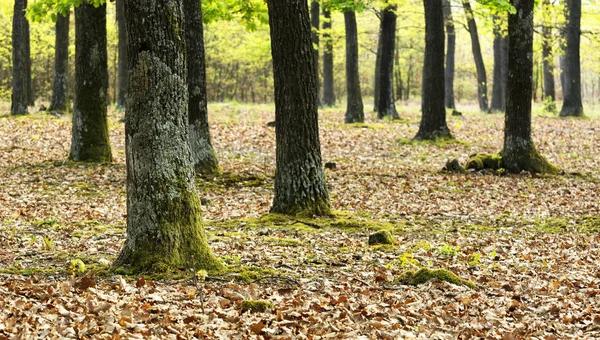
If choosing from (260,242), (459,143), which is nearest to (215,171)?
(260,242)

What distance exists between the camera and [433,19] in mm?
19438

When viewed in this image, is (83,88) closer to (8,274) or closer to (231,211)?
(231,211)

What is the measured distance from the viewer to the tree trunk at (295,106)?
969 cm

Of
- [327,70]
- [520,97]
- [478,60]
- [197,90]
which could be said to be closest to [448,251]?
[197,90]

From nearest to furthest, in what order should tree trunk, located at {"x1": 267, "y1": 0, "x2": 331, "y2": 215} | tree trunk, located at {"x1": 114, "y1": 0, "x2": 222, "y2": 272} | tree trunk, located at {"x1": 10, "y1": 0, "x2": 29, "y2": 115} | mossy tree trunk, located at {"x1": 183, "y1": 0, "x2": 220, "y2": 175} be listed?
tree trunk, located at {"x1": 114, "y1": 0, "x2": 222, "y2": 272}, tree trunk, located at {"x1": 267, "y1": 0, "x2": 331, "y2": 215}, mossy tree trunk, located at {"x1": 183, "y1": 0, "x2": 220, "y2": 175}, tree trunk, located at {"x1": 10, "y1": 0, "x2": 29, "y2": 115}

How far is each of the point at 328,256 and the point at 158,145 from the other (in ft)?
9.11

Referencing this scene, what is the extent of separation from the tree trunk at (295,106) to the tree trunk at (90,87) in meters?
→ 6.12

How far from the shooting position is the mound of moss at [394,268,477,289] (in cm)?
725

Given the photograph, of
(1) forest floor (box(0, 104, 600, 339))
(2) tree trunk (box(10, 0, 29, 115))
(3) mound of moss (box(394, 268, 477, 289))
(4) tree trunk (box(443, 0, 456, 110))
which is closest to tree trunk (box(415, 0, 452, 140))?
(1) forest floor (box(0, 104, 600, 339))

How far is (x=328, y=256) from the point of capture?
830cm

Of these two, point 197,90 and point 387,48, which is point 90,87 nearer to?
point 197,90

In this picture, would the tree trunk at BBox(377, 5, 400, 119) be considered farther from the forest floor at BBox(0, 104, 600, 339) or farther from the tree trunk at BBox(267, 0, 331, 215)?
the tree trunk at BBox(267, 0, 331, 215)

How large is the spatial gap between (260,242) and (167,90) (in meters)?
2.96

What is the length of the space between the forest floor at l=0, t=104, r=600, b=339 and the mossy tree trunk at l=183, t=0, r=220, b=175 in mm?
603
